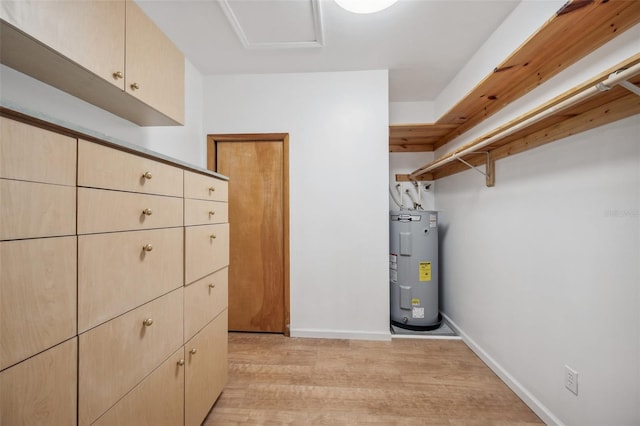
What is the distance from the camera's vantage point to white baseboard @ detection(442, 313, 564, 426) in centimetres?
134

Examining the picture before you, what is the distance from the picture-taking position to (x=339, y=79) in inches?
91.8

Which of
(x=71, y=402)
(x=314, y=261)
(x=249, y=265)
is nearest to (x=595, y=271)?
(x=314, y=261)

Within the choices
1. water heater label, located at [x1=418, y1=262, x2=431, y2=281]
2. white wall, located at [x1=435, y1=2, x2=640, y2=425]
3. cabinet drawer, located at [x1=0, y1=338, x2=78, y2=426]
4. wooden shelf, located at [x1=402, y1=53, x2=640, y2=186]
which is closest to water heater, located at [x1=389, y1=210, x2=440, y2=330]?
water heater label, located at [x1=418, y1=262, x2=431, y2=281]

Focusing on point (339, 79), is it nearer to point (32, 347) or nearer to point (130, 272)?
point (130, 272)

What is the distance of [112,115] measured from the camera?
4.87 ft

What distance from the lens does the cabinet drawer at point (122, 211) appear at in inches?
27.1

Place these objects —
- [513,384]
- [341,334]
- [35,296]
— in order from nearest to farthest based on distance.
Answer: [35,296] < [513,384] < [341,334]

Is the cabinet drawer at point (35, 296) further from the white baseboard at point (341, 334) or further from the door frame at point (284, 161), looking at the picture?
the white baseboard at point (341, 334)

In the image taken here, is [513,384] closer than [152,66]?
No

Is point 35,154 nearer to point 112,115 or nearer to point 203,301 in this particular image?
point 203,301

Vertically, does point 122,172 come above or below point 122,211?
above

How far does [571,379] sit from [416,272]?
1.28 meters

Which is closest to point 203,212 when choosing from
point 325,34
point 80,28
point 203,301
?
point 203,301

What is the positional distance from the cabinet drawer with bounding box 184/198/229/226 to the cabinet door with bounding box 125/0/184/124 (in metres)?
0.64
